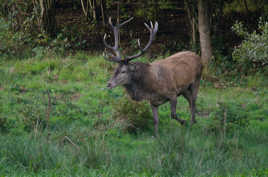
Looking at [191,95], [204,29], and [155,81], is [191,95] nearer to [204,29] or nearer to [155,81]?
[155,81]

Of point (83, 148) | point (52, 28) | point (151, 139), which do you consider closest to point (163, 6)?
point (52, 28)

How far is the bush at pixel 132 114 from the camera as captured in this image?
9.27 meters

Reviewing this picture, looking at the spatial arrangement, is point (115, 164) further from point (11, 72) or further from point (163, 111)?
point (11, 72)

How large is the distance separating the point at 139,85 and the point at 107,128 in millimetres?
1405

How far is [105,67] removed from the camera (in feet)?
47.0

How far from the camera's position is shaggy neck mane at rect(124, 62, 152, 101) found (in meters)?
9.42

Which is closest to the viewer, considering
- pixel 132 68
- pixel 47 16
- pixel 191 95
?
pixel 132 68

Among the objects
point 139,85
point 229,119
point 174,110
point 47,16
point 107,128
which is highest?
point 47,16

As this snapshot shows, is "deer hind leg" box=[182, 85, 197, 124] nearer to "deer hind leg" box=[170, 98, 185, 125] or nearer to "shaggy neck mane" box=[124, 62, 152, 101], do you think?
"deer hind leg" box=[170, 98, 185, 125]

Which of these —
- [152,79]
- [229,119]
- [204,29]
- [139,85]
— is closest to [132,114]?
[139,85]

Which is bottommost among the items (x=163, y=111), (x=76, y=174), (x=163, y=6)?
(x=163, y=111)

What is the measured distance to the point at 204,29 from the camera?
15.6m

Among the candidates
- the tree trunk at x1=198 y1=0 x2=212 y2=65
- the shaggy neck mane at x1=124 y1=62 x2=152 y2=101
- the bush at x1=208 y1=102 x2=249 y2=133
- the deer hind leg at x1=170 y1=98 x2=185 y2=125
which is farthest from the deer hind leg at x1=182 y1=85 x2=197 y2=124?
the tree trunk at x1=198 y1=0 x2=212 y2=65

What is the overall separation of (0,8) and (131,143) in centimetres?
1012
